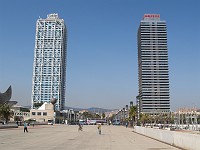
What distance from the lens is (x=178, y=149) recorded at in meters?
19.3

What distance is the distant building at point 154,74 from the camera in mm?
190000

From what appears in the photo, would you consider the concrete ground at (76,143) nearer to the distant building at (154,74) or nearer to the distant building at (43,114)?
the distant building at (43,114)

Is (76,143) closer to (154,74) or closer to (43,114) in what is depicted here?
(43,114)

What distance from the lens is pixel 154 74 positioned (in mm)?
190500

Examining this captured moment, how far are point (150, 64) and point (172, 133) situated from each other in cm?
17200

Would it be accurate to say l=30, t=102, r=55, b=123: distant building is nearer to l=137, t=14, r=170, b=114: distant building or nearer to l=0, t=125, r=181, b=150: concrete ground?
l=137, t=14, r=170, b=114: distant building

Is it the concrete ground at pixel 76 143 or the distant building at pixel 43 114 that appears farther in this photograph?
the distant building at pixel 43 114

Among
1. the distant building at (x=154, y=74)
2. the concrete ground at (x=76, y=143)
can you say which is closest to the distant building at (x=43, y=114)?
the distant building at (x=154, y=74)

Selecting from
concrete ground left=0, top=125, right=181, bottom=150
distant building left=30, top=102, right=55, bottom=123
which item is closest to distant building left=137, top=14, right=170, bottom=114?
distant building left=30, top=102, right=55, bottom=123

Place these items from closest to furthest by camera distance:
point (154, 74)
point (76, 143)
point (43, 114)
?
point (76, 143) → point (43, 114) → point (154, 74)

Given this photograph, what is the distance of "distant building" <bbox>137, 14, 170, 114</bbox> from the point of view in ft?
623

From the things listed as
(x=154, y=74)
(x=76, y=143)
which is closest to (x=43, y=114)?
(x=154, y=74)

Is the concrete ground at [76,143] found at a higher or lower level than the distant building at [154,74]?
lower

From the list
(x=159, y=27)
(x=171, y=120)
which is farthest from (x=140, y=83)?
(x=171, y=120)
